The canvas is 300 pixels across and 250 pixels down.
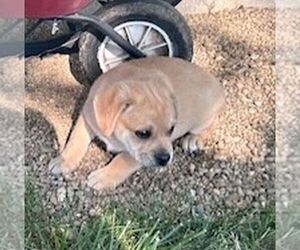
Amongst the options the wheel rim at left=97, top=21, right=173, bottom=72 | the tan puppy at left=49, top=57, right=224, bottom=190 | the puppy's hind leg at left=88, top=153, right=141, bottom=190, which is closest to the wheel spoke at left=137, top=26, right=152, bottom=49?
the wheel rim at left=97, top=21, right=173, bottom=72

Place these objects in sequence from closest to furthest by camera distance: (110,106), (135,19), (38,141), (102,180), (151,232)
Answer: (151,232) < (110,106) < (102,180) < (38,141) < (135,19)

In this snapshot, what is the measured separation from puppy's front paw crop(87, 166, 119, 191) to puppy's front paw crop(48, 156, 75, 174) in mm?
73

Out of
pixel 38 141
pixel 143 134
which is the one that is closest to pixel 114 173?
pixel 143 134

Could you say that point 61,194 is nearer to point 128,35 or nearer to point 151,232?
point 151,232

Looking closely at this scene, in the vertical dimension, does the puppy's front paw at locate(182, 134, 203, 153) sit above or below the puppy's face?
below

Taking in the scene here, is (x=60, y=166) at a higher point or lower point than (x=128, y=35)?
lower

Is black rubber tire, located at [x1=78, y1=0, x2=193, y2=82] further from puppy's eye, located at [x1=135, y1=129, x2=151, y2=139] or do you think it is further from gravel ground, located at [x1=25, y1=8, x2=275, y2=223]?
puppy's eye, located at [x1=135, y1=129, x2=151, y2=139]

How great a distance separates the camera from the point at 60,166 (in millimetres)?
3100

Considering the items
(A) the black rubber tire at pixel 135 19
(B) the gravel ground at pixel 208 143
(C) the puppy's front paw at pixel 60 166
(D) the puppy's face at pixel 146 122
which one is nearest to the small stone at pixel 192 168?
(B) the gravel ground at pixel 208 143

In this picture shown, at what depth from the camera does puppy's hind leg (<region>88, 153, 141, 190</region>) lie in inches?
120

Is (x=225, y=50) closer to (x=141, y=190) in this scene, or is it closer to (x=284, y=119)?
(x=284, y=119)

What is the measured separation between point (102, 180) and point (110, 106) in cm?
24

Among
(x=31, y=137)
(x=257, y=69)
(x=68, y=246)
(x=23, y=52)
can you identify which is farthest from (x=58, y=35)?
(x=68, y=246)

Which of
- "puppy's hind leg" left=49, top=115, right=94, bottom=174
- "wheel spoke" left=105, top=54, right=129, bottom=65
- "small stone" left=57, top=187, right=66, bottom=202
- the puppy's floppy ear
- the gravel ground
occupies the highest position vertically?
the puppy's floppy ear
